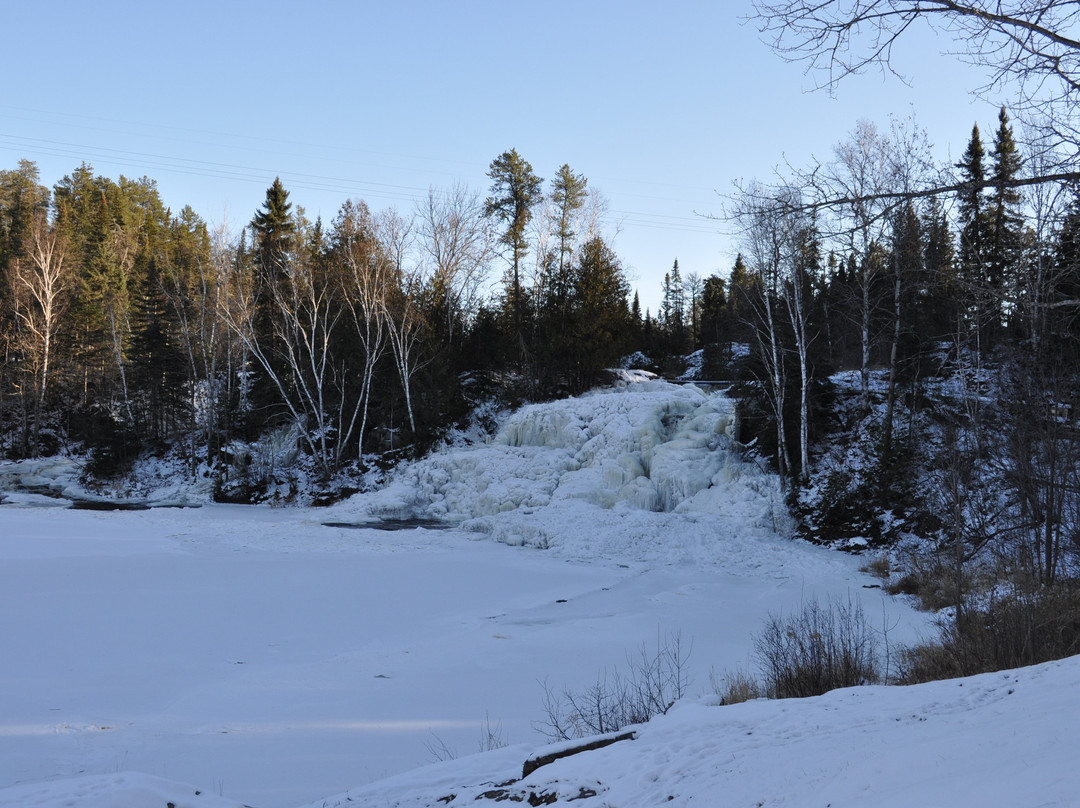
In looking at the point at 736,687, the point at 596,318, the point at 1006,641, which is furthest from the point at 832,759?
the point at 596,318

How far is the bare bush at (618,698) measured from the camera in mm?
5918

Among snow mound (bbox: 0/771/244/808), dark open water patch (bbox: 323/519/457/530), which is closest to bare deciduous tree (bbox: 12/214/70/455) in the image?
dark open water patch (bbox: 323/519/457/530)

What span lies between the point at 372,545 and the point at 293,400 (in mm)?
15332

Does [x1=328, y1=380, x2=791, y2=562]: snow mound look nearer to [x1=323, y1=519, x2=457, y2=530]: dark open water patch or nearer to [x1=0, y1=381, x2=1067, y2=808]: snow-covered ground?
[x1=0, y1=381, x2=1067, y2=808]: snow-covered ground

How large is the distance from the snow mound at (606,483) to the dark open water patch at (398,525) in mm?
477

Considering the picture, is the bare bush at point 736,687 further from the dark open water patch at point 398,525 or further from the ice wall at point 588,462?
the dark open water patch at point 398,525

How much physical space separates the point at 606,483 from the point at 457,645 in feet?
36.3

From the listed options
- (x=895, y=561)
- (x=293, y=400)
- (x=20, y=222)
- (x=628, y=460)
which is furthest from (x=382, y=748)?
(x=20, y=222)

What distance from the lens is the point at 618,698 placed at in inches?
271

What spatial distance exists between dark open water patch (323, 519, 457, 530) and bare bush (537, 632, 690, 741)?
37.0 feet

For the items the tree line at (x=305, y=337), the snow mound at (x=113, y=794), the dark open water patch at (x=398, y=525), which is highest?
the tree line at (x=305, y=337)

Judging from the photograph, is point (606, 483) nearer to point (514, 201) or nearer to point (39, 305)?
point (514, 201)

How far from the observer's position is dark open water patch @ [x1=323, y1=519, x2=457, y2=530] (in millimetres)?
18964

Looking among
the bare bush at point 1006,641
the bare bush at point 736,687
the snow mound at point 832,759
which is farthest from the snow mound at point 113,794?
the bare bush at point 1006,641
